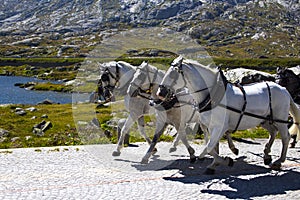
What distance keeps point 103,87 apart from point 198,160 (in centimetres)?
465

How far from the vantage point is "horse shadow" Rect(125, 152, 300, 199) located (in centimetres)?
1059

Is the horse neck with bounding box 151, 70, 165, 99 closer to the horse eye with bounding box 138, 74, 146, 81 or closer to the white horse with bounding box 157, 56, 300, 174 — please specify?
the horse eye with bounding box 138, 74, 146, 81

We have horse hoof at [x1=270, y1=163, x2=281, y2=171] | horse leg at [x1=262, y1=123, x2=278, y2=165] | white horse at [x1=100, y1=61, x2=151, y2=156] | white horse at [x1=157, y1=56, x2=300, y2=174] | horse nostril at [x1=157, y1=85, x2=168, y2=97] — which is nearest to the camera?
horse nostril at [x1=157, y1=85, x2=168, y2=97]

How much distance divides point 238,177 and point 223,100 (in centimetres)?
252

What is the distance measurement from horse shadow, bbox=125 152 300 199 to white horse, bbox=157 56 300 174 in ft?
1.31

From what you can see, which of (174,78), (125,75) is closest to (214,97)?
(174,78)

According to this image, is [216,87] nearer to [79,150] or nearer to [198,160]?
[198,160]

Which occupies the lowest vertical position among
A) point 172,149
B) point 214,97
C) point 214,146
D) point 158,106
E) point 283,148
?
point 172,149

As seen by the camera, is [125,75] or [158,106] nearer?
[158,106]

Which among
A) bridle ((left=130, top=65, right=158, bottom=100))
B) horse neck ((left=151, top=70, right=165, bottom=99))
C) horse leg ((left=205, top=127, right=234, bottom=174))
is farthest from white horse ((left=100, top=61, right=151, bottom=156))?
horse leg ((left=205, top=127, right=234, bottom=174))

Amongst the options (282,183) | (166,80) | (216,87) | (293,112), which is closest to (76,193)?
(166,80)

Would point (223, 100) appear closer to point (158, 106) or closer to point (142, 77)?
point (158, 106)

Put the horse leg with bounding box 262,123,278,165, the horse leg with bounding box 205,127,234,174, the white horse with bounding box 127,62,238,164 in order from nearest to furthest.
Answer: the horse leg with bounding box 205,127,234,174 < the white horse with bounding box 127,62,238,164 < the horse leg with bounding box 262,123,278,165

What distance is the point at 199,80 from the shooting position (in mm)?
11359
